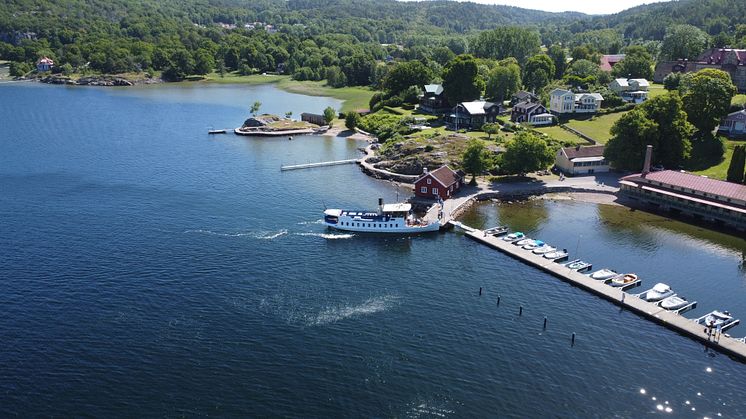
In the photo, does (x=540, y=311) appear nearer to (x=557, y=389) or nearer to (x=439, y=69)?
(x=557, y=389)

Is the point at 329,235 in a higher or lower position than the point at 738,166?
lower

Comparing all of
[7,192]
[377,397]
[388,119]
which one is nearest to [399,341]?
[377,397]

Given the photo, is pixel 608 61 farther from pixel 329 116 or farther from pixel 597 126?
pixel 329 116

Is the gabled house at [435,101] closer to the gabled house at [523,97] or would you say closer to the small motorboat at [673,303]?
the gabled house at [523,97]

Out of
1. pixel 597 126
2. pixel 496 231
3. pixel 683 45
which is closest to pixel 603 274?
pixel 496 231

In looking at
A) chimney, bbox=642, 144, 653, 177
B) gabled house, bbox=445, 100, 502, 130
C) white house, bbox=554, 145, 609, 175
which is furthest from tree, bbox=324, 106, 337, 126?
chimney, bbox=642, 144, 653, 177

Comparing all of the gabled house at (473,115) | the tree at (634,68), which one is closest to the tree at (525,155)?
the gabled house at (473,115)
